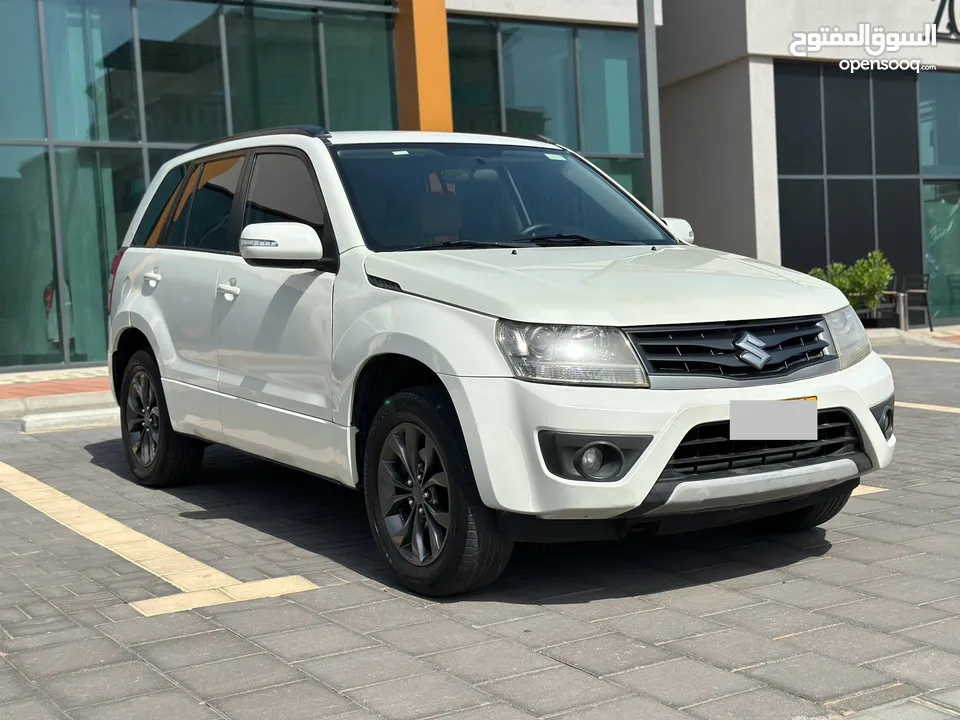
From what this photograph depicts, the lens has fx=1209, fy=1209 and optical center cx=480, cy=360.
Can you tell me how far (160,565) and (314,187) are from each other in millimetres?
1765

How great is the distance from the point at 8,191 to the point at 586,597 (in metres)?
13.1

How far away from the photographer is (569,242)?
17.2ft

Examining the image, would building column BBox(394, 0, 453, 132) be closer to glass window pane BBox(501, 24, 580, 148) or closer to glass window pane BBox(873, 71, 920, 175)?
glass window pane BBox(501, 24, 580, 148)

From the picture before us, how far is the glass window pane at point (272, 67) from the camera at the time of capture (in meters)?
16.8

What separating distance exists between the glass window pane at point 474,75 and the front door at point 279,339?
43.0 ft

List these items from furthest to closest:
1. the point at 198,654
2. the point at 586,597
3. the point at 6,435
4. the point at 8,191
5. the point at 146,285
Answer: the point at 8,191, the point at 6,435, the point at 146,285, the point at 586,597, the point at 198,654

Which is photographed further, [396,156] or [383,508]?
[396,156]

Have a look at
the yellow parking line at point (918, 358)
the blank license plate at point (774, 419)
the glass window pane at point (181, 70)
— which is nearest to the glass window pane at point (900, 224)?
the yellow parking line at point (918, 358)

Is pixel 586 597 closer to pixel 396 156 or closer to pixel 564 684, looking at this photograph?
pixel 564 684

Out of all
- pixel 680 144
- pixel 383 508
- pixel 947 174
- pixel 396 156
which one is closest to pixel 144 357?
pixel 396 156

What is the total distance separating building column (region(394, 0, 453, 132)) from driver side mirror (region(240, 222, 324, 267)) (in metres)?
12.9

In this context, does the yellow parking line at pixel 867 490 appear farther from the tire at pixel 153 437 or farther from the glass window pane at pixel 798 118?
the glass window pane at pixel 798 118
